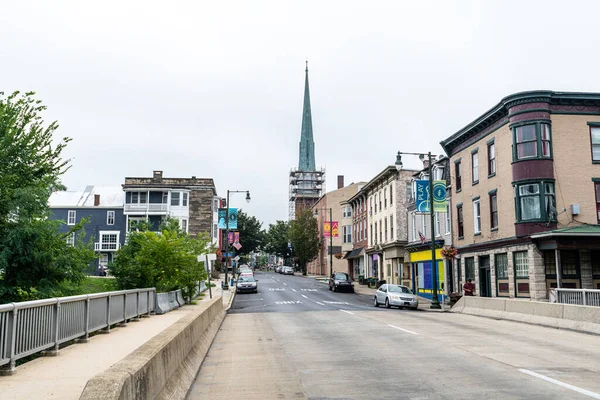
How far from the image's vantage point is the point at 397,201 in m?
50.9

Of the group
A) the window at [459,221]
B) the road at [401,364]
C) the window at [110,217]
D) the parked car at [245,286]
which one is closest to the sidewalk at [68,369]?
the road at [401,364]

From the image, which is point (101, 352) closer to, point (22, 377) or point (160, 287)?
point (22, 377)

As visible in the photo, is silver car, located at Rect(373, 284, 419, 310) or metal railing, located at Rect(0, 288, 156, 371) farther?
silver car, located at Rect(373, 284, 419, 310)

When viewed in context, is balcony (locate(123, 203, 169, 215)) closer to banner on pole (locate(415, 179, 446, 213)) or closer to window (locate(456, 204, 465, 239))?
window (locate(456, 204, 465, 239))

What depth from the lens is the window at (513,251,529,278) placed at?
2932 centimetres

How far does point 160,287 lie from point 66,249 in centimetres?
791

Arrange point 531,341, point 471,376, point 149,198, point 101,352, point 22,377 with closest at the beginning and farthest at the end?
point 22,377, point 471,376, point 101,352, point 531,341, point 149,198

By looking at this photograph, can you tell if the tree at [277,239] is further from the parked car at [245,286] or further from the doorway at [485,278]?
the doorway at [485,278]

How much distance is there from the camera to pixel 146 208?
6378 cm

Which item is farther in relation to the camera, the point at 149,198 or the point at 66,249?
the point at 149,198

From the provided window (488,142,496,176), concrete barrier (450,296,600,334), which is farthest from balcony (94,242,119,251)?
concrete barrier (450,296,600,334)

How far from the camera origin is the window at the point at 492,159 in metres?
32.6

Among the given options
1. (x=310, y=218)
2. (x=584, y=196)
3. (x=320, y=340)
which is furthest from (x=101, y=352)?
(x=310, y=218)

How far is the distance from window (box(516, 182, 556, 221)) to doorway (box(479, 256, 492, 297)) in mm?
5312
